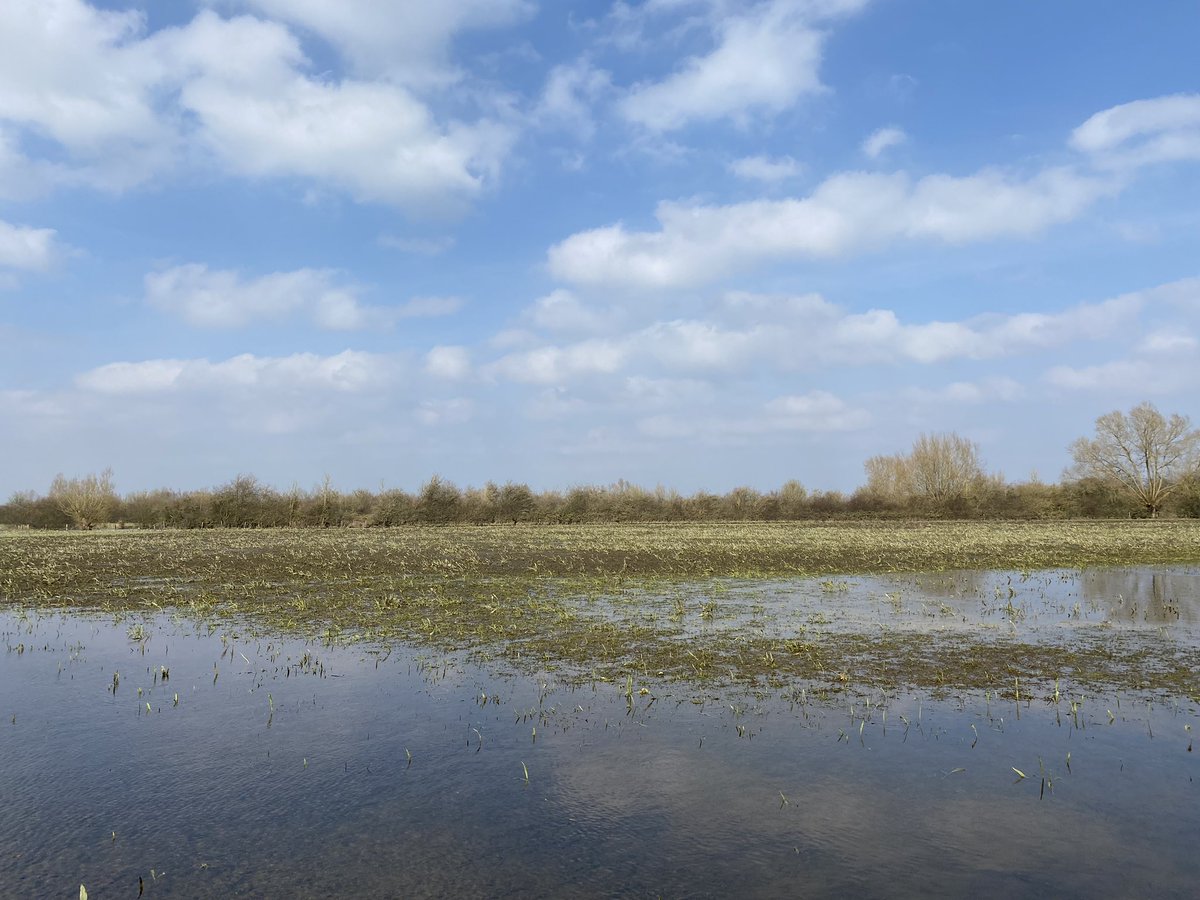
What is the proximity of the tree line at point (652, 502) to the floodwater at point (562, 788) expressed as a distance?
66.1 m

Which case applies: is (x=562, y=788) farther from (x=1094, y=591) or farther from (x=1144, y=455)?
(x=1144, y=455)

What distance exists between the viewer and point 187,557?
106 ft

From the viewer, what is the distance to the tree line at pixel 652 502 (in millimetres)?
73938

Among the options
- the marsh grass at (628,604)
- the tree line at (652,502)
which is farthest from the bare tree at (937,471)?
the marsh grass at (628,604)

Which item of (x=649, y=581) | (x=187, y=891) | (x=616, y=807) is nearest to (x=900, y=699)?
(x=616, y=807)

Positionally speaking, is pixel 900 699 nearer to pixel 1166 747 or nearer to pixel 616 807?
pixel 1166 747

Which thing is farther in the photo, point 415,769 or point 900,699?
point 900,699

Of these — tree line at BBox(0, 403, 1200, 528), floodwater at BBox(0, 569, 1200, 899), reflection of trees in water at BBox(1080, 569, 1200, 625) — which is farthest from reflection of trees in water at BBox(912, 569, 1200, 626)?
tree line at BBox(0, 403, 1200, 528)

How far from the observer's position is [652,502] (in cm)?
8594

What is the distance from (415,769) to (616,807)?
2247 mm

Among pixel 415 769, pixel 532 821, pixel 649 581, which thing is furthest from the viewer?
pixel 649 581

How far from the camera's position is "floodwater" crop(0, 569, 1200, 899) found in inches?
221

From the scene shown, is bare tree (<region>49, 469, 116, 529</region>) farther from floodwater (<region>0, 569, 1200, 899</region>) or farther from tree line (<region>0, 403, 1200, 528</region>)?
floodwater (<region>0, 569, 1200, 899</region>)

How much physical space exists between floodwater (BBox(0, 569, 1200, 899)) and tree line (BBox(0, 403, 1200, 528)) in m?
66.1
